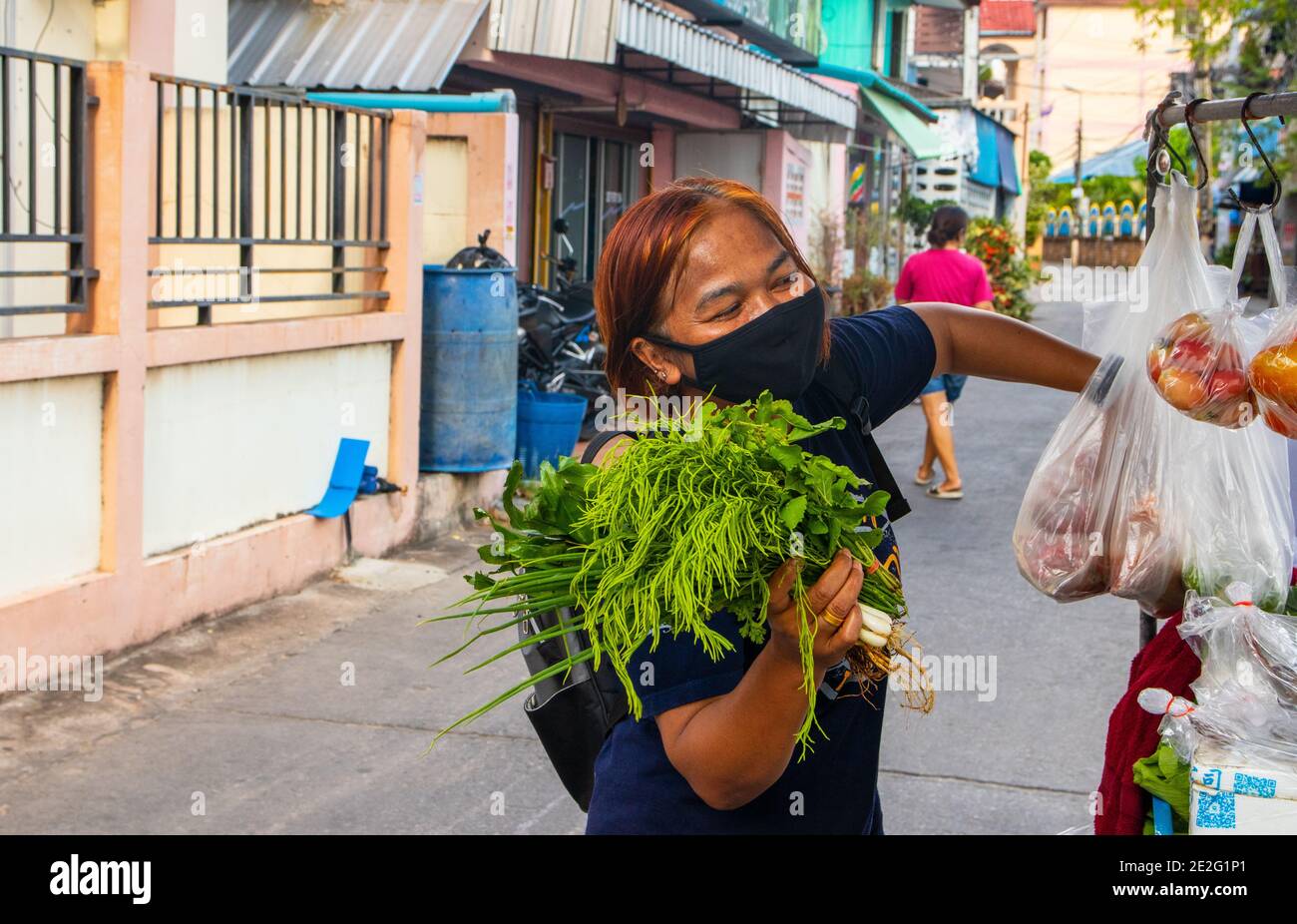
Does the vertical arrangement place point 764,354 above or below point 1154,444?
above

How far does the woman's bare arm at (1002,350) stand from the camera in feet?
8.58

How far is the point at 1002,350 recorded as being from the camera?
8.63ft

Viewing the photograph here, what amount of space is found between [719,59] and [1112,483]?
31.1ft

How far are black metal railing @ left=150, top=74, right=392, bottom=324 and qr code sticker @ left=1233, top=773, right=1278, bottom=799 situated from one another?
5300 mm

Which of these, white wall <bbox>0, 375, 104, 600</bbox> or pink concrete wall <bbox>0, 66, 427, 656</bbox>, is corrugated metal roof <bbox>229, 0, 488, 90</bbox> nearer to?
pink concrete wall <bbox>0, 66, 427, 656</bbox>

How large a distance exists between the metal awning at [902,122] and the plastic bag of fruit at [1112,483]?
1650 centimetres

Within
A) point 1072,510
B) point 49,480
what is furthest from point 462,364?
point 1072,510

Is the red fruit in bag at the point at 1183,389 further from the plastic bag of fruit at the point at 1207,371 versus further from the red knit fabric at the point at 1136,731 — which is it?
the red knit fabric at the point at 1136,731

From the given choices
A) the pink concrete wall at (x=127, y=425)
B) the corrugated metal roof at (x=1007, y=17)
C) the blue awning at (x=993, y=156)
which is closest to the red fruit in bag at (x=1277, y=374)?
the pink concrete wall at (x=127, y=425)

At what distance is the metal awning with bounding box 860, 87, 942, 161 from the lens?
1844cm

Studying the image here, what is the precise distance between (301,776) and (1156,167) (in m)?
3.33

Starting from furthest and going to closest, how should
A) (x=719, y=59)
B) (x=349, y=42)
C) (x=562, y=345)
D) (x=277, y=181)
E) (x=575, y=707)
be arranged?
(x=719, y=59), (x=562, y=345), (x=349, y=42), (x=277, y=181), (x=575, y=707)

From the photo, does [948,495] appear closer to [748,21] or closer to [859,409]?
[748,21]
